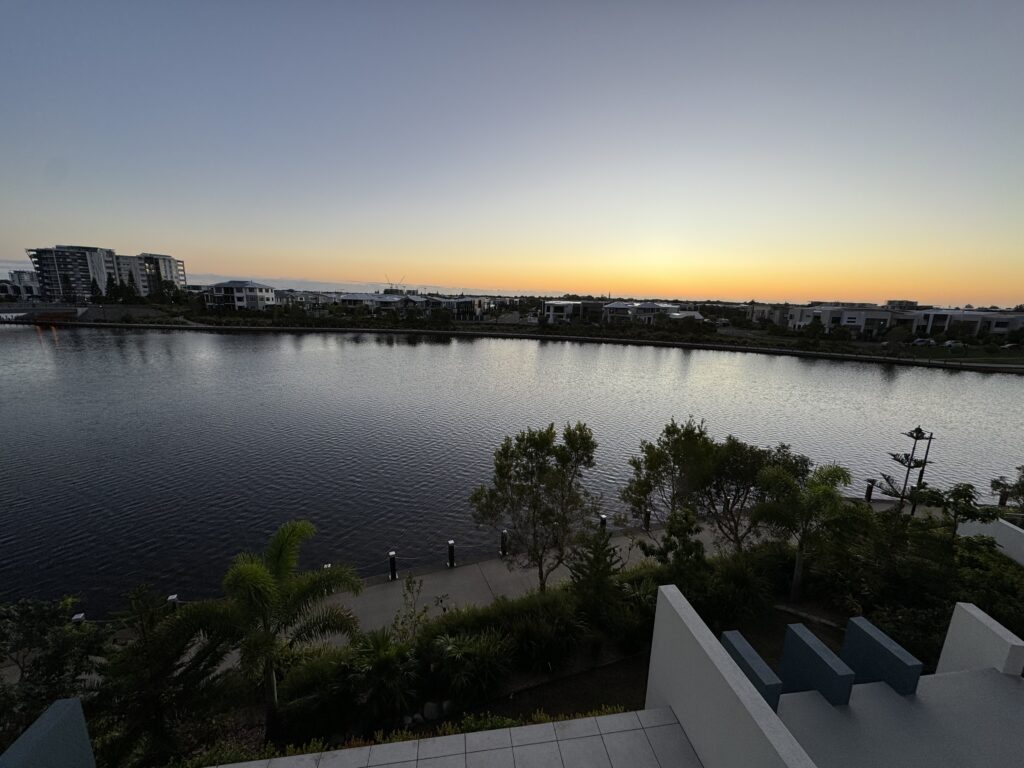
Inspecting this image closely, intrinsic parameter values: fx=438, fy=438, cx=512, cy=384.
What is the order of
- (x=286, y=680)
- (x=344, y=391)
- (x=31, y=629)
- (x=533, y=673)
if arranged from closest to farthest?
(x=31, y=629), (x=286, y=680), (x=533, y=673), (x=344, y=391)

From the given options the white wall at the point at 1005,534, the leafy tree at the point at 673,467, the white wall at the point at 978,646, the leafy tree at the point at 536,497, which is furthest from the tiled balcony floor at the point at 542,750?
the white wall at the point at 1005,534

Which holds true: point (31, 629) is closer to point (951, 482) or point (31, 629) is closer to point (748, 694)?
point (748, 694)

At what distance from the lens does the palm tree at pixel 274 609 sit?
756 cm

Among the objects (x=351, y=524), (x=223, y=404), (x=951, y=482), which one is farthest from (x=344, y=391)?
(x=951, y=482)

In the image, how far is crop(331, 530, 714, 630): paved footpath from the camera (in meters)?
13.0

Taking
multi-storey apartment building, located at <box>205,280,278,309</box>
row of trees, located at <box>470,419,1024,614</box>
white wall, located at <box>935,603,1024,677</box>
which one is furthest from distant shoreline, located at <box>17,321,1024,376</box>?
white wall, located at <box>935,603,1024,677</box>

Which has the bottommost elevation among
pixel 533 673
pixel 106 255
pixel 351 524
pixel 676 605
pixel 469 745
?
pixel 351 524

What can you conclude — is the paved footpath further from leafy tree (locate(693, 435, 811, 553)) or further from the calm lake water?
leafy tree (locate(693, 435, 811, 553))

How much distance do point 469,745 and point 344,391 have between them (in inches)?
1555

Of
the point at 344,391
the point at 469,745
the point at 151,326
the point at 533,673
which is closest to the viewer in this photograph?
the point at 469,745

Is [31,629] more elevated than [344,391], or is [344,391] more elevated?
[31,629]

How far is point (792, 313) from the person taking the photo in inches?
4818

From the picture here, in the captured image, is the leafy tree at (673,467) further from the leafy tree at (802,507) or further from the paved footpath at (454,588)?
the leafy tree at (802,507)

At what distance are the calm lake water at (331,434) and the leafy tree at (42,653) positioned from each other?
29.3 ft
